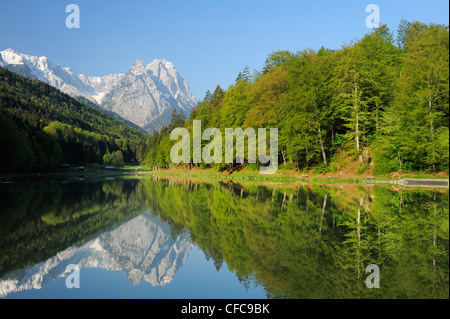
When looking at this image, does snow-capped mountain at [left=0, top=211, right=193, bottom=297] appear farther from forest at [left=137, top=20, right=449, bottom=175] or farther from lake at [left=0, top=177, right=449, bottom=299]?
forest at [left=137, top=20, right=449, bottom=175]

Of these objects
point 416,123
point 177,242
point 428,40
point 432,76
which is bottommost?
point 177,242

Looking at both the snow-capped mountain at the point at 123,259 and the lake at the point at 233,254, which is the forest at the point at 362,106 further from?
the snow-capped mountain at the point at 123,259

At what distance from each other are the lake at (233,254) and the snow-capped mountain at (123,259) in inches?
1.2

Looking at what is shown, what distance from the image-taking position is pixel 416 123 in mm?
34125

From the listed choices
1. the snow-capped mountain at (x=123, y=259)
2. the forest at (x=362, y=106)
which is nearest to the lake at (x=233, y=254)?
the snow-capped mountain at (x=123, y=259)

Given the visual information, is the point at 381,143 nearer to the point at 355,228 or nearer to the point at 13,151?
the point at 355,228

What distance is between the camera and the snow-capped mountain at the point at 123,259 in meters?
7.40

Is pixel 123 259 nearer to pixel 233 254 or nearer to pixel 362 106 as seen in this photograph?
pixel 233 254

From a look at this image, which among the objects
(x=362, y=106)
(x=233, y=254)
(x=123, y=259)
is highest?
(x=362, y=106)

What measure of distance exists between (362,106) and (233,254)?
133 ft

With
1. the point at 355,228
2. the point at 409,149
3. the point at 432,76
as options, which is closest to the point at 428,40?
the point at 432,76

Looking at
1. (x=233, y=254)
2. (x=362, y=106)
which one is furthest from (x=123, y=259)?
(x=362, y=106)

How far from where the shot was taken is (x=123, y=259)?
9391 millimetres
